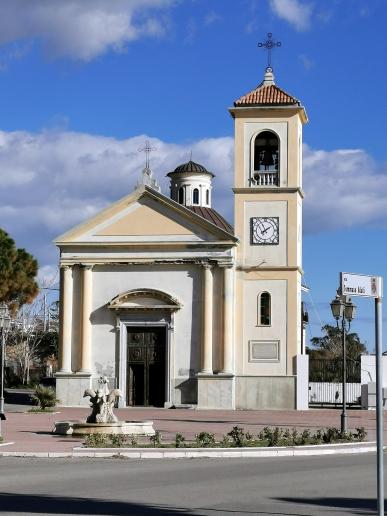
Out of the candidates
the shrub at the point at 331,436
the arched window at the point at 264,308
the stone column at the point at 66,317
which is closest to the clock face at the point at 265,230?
the arched window at the point at 264,308

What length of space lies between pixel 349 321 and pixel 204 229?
706 inches

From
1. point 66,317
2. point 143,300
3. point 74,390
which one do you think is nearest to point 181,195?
point 143,300

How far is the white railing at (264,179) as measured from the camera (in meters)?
48.5

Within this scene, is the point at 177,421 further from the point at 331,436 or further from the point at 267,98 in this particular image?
the point at 267,98

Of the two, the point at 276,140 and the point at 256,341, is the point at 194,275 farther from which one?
the point at 276,140

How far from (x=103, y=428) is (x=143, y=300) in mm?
20302

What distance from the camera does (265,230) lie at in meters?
48.2

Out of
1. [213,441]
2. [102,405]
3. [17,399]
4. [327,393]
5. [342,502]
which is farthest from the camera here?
[327,393]

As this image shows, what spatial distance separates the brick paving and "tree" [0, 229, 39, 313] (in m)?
16.9

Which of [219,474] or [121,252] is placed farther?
[121,252]

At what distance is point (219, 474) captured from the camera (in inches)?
738

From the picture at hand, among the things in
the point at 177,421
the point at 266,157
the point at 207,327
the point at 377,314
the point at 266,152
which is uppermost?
the point at 266,152

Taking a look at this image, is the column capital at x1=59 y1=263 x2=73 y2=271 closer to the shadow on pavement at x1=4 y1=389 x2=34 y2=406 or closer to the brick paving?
the shadow on pavement at x1=4 y1=389 x2=34 y2=406

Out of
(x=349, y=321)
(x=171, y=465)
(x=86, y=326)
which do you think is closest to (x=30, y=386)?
(x=86, y=326)
